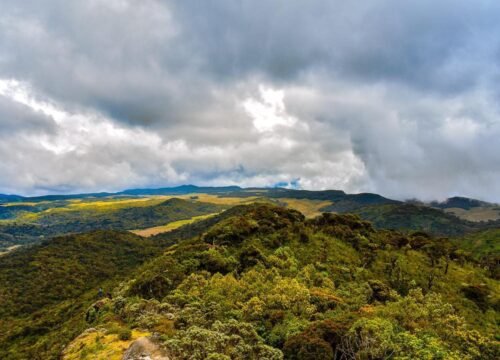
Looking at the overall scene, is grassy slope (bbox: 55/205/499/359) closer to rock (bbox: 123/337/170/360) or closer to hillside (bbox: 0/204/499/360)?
hillside (bbox: 0/204/499/360)

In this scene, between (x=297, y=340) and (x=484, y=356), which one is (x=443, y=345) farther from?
(x=297, y=340)

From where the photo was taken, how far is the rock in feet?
78.0

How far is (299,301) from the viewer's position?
38.2m

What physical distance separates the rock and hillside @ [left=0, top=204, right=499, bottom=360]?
0.73 meters

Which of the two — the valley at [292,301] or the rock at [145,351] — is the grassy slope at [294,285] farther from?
the rock at [145,351]

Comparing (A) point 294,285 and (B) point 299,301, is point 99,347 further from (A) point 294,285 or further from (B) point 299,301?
(A) point 294,285

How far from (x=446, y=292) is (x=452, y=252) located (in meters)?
32.0

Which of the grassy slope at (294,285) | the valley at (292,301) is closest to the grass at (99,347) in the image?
the valley at (292,301)

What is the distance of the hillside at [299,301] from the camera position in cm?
2570

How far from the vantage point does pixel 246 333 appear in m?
27.1

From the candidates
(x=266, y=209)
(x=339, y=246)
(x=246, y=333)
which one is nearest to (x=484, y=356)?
(x=246, y=333)

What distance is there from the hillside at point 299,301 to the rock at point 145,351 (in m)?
0.73

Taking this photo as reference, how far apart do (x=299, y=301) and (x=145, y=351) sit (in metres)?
19.3

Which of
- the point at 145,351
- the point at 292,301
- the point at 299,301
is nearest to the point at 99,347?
the point at 145,351
